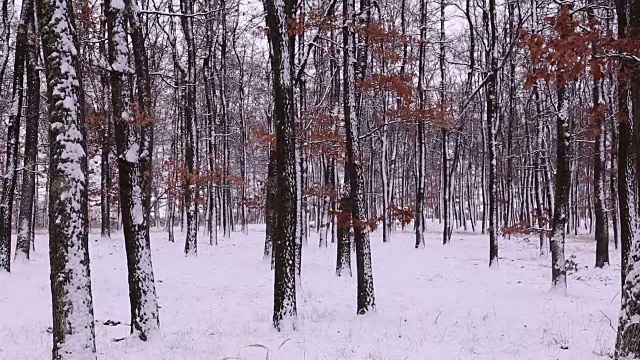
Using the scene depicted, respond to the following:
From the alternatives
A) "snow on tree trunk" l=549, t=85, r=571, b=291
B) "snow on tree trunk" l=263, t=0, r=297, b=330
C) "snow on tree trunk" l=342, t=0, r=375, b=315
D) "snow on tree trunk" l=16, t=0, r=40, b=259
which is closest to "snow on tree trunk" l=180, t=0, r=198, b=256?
"snow on tree trunk" l=16, t=0, r=40, b=259

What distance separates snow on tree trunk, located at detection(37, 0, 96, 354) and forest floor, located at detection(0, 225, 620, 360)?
1881mm

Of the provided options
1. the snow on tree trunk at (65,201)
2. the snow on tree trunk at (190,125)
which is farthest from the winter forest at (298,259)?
the snow on tree trunk at (190,125)

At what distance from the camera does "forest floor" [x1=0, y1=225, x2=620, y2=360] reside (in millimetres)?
8164

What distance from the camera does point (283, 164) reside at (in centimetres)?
938

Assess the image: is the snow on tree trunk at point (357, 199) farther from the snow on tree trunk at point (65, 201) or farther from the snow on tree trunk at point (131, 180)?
the snow on tree trunk at point (65, 201)

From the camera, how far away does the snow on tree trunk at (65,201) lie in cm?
599

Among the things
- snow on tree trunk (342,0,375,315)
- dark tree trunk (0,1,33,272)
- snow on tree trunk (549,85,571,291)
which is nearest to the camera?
snow on tree trunk (342,0,375,315)

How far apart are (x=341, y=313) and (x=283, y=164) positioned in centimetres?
385

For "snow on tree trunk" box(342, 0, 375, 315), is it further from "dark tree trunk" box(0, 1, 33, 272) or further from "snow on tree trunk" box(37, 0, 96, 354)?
"dark tree trunk" box(0, 1, 33, 272)

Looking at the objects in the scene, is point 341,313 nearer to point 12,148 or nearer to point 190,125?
point 12,148

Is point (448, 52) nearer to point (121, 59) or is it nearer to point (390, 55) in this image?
point (390, 55)

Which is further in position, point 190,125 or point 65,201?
point 190,125

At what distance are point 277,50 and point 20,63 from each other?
1043 cm

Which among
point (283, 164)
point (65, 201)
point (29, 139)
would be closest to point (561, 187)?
point (283, 164)
